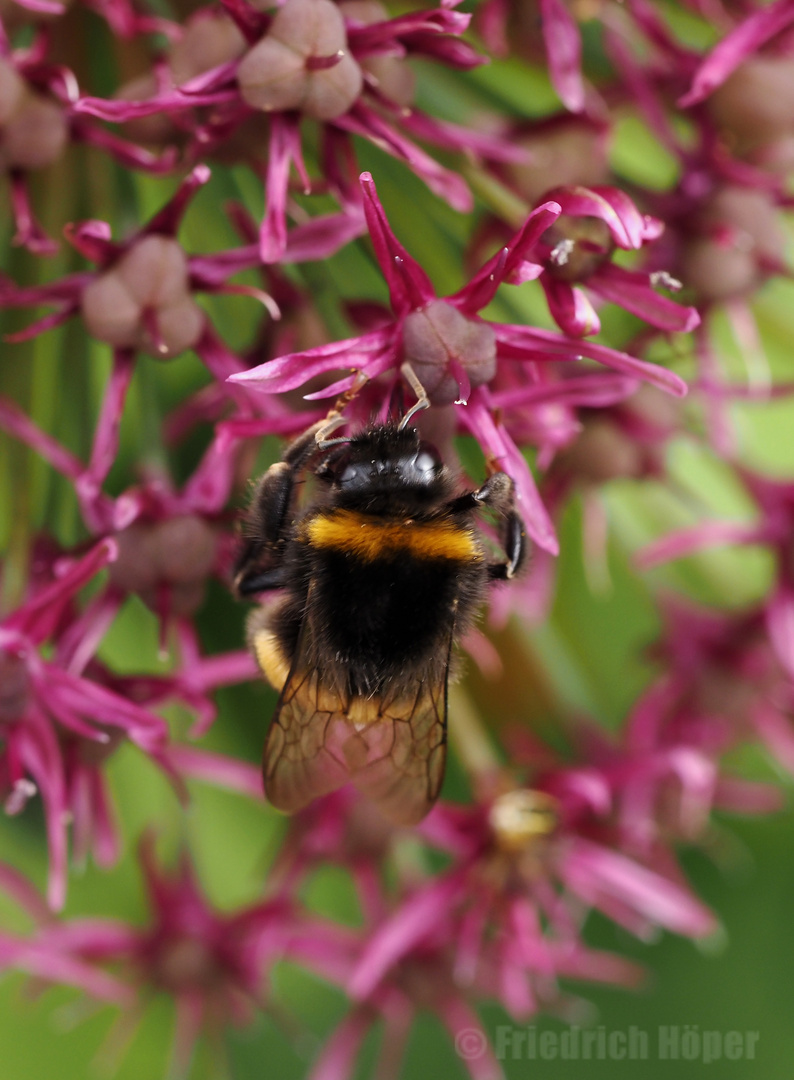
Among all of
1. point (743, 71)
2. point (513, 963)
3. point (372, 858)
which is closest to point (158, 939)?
point (372, 858)

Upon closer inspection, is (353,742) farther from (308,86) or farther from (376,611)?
(308,86)

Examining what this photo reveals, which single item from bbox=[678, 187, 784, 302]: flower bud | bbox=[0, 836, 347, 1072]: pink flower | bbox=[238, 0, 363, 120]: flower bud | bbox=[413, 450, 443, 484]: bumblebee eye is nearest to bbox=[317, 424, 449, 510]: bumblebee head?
bbox=[413, 450, 443, 484]: bumblebee eye

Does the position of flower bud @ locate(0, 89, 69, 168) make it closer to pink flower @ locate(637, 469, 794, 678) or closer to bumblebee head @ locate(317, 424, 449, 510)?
bumblebee head @ locate(317, 424, 449, 510)

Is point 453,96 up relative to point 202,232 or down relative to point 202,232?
up

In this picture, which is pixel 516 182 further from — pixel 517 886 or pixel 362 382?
pixel 517 886

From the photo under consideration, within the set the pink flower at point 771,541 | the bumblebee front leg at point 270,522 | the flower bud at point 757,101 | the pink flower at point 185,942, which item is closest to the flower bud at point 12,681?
the bumblebee front leg at point 270,522

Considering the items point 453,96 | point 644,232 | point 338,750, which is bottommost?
point 338,750

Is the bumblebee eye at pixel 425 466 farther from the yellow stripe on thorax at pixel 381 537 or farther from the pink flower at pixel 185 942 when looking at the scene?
the pink flower at pixel 185 942
